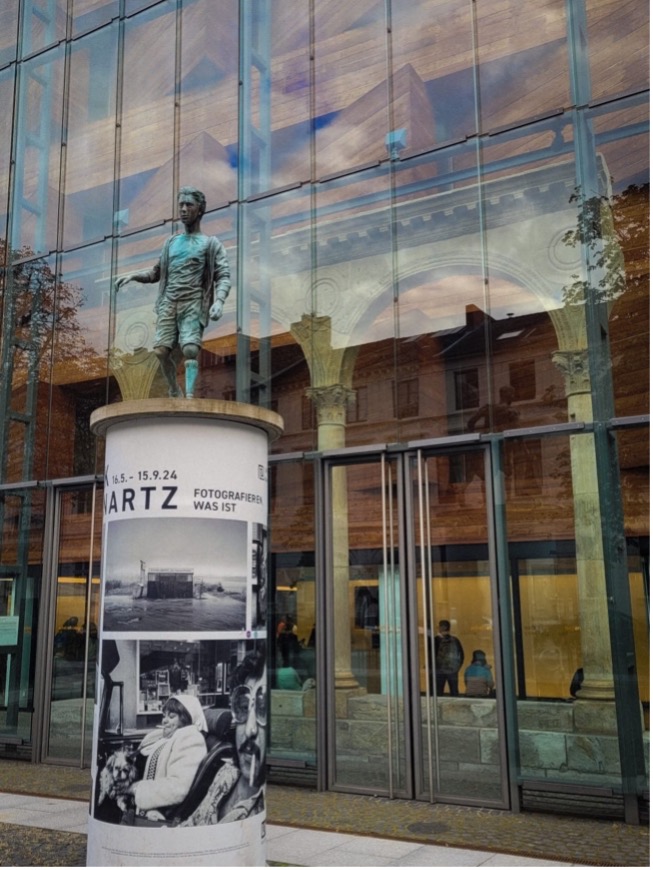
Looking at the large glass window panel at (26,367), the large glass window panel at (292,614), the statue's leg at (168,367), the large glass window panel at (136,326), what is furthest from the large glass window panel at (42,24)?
the statue's leg at (168,367)

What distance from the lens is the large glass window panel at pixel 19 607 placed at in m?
14.4

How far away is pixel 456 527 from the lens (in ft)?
36.9

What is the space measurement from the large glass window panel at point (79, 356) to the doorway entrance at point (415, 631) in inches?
196

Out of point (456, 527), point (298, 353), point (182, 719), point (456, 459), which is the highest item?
point (298, 353)

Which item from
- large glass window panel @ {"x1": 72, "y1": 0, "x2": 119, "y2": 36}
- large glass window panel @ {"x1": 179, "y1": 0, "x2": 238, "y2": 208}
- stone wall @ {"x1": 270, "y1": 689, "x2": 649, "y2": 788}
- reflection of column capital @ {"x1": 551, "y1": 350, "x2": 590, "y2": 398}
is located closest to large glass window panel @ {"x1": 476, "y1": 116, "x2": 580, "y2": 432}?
reflection of column capital @ {"x1": 551, "y1": 350, "x2": 590, "y2": 398}

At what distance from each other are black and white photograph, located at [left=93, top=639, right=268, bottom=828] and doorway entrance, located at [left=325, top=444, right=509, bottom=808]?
13.8ft

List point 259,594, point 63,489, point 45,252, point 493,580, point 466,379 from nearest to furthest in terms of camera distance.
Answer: point 259,594, point 493,580, point 466,379, point 63,489, point 45,252

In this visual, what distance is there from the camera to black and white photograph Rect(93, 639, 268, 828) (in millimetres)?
6770

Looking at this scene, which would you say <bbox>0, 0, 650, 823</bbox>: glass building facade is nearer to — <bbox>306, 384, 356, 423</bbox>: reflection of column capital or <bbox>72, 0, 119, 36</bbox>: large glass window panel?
<bbox>306, 384, 356, 423</bbox>: reflection of column capital

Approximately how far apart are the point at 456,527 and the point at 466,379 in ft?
6.34

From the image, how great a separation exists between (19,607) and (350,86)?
9869 millimetres

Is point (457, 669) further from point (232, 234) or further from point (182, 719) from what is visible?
point (232, 234)

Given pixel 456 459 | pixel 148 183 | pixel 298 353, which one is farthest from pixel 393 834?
pixel 148 183

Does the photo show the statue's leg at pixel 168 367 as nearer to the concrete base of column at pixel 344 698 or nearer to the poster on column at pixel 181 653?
the poster on column at pixel 181 653
